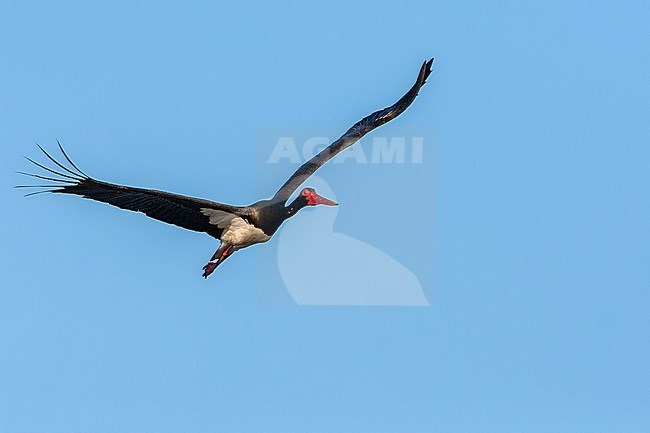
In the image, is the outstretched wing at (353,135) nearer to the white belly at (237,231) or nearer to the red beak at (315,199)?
the red beak at (315,199)

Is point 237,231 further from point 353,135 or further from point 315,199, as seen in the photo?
point 353,135

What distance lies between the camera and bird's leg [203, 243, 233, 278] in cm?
2277

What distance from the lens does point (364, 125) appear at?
24984mm

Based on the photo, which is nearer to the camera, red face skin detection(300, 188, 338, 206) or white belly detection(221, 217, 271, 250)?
white belly detection(221, 217, 271, 250)

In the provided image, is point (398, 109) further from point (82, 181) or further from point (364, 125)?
point (82, 181)

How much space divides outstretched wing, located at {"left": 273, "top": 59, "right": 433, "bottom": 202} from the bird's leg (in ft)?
4.72

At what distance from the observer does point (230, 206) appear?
22.0m

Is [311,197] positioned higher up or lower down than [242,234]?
higher up

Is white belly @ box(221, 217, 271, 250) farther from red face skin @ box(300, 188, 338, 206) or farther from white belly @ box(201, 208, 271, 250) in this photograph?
red face skin @ box(300, 188, 338, 206)

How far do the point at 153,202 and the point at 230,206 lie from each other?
1.38 metres

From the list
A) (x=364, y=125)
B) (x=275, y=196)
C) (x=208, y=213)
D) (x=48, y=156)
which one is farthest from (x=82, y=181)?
(x=364, y=125)

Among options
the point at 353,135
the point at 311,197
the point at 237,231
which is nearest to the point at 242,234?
the point at 237,231

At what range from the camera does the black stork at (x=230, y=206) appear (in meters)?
20.7

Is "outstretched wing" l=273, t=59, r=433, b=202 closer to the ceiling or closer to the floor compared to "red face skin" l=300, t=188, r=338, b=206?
closer to the ceiling
